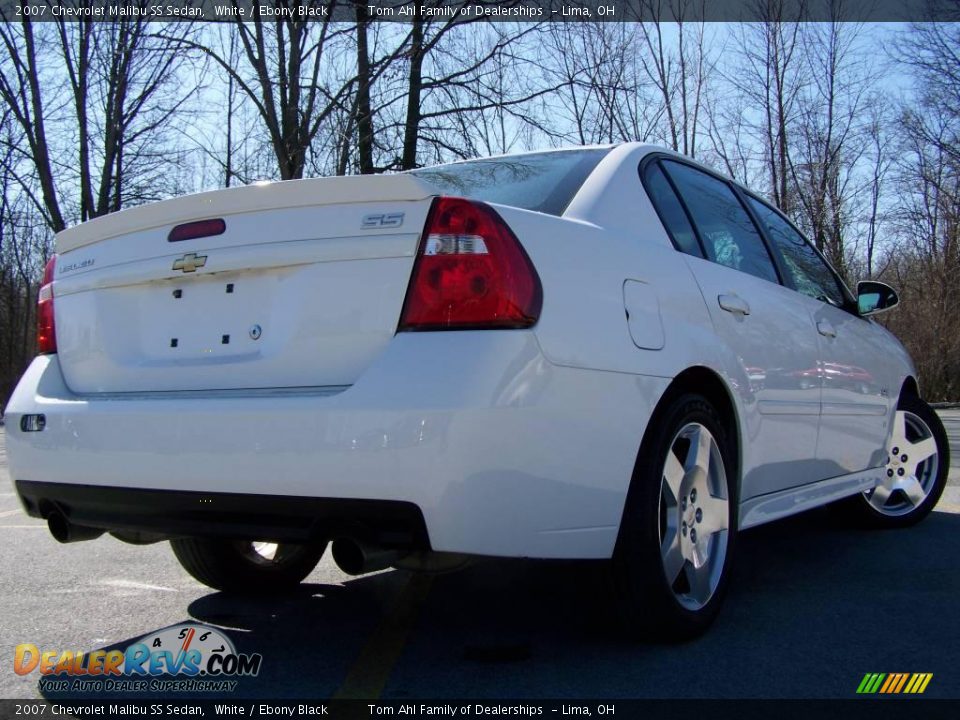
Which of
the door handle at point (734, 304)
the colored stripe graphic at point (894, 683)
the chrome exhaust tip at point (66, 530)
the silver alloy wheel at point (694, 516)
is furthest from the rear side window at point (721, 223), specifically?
the chrome exhaust tip at point (66, 530)

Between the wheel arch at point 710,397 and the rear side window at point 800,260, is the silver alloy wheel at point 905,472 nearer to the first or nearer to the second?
the rear side window at point 800,260

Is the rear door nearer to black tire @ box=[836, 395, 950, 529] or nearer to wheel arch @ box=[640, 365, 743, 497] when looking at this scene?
wheel arch @ box=[640, 365, 743, 497]

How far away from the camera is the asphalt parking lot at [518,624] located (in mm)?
2561

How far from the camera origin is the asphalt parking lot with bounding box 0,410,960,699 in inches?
101

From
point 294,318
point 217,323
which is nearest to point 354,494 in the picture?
point 294,318

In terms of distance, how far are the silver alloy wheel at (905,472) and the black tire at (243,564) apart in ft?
9.54

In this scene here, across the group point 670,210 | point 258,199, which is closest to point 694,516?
point 670,210

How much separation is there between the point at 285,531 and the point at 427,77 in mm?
12461

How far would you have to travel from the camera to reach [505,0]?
14.0 metres

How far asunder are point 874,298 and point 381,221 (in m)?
3.01

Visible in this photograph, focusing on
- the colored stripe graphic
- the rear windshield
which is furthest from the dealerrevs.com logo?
the colored stripe graphic

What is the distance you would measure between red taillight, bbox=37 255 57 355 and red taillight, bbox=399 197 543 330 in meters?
1.38

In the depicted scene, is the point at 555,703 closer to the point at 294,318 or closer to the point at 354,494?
the point at 354,494

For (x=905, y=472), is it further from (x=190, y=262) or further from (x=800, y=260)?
(x=190, y=262)
